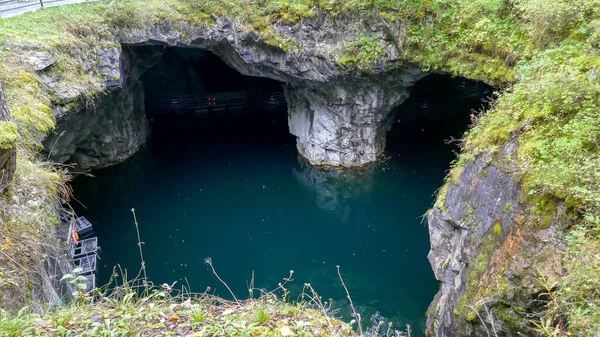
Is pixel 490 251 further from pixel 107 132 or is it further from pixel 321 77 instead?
pixel 107 132

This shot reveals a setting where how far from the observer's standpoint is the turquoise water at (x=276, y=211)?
11.7 metres

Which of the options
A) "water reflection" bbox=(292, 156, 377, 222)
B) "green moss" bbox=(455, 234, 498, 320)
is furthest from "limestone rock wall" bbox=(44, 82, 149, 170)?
"green moss" bbox=(455, 234, 498, 320)

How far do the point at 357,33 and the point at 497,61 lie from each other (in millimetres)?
4680

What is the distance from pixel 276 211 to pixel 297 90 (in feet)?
18.9

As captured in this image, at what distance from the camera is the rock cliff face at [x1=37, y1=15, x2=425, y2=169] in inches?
527

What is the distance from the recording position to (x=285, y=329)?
3.44 meters

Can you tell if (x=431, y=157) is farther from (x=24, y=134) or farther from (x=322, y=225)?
(x=24, y=134)

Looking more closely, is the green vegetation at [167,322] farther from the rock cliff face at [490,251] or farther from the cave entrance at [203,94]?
the cave entrance at [203,94]

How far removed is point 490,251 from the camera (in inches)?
239

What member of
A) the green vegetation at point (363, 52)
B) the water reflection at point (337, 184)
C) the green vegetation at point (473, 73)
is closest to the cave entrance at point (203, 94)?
the water reflection at point (337, 184)

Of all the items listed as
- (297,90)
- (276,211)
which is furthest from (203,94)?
(276,211)

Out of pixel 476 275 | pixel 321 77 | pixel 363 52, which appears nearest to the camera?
pixel 476 275

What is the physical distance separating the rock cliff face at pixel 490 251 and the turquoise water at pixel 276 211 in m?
3.21

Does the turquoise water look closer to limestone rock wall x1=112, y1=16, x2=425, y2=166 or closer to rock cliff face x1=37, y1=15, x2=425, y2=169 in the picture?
rock cliff face x1=37, y1=15, x2=425, y2=169
